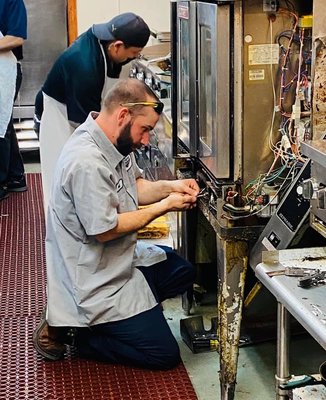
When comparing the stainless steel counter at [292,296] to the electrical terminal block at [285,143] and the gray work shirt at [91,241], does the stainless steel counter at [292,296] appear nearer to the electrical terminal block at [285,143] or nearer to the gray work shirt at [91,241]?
the electrical terminal block at [285,143]

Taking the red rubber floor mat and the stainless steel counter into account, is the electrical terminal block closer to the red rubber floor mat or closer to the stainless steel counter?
the stainless steel counter

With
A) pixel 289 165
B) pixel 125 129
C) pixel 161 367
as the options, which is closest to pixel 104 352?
pixel 161 367

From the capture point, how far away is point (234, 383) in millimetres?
2852

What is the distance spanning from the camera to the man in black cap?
3.64 meters

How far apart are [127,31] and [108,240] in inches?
44.1

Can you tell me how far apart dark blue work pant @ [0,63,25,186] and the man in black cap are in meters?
1.29

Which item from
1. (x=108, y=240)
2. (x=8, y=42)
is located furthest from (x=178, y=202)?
(x=8, y=42)

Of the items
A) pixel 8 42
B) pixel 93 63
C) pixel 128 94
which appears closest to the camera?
pixel 128 94

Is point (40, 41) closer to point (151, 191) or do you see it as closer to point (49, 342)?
point (151, 191)

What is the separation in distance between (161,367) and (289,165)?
1010 mm

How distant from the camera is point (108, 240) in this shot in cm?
299

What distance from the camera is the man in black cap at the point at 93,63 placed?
364cm

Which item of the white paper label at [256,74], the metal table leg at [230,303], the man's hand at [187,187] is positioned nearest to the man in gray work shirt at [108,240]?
the man's hand at [187,187]

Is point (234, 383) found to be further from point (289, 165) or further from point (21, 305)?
point (21, 305)
